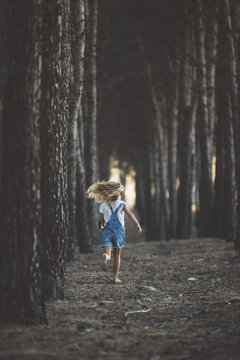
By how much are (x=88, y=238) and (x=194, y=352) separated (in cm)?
859

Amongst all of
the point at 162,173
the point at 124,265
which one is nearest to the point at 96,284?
the point at 124,265

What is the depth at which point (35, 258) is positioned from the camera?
4875 mm

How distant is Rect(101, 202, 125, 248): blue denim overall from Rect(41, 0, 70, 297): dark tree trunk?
1651 millimetres

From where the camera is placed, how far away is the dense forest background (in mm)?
4805

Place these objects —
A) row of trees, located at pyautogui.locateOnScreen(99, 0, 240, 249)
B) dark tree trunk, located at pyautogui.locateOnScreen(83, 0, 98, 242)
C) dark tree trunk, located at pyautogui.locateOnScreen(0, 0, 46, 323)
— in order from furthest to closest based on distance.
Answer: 1. dark tree trunk, located at pyautogui.locateOnScreen(83, 0, 98, 242)
2. row of trees, located at pyautogui.locateOnScreen(99, 0, 240, 249)
3. dark tree trunk, located at pyautogui.locateOnScreen(0, 0, 46, 323)

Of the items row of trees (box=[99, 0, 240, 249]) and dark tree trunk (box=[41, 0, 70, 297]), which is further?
row of trees (box=[99, 0, 240, 249])

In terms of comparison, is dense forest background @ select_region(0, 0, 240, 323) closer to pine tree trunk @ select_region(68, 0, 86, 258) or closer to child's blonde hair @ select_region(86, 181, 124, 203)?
pine tree trunk @ select_region(68, 0, 86, 258)

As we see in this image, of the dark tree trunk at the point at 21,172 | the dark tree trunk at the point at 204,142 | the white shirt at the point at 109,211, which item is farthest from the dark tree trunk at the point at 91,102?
the dark tree trunk at the point at 21,172

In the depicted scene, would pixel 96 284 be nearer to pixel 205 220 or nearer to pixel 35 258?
pixel 35 258

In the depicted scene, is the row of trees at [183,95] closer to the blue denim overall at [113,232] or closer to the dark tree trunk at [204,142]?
the dark tree trunk at [204,142]

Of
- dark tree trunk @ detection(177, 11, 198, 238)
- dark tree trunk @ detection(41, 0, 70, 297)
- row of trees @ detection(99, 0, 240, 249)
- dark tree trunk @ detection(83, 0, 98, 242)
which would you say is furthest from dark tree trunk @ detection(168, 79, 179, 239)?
dark tree trunk @ detection(41, 0, 70, 297)

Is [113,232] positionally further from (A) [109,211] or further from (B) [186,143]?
(B) [186,143]

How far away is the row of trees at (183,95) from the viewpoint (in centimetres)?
1240

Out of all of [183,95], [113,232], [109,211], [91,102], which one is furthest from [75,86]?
[183,95]
